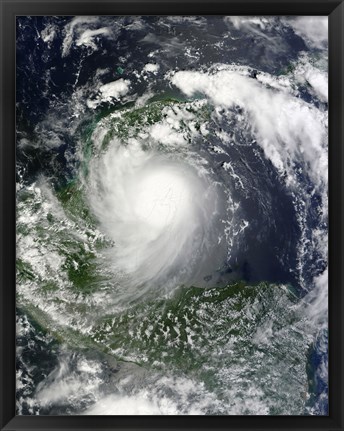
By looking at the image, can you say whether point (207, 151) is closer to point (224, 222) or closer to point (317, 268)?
point (224, 222)

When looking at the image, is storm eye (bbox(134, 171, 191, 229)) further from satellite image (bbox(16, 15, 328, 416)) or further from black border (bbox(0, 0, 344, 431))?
black border (bbox(0, 0, 344, 431))

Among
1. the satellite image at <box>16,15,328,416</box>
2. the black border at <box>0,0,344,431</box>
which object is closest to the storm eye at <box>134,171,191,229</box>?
the satellite image at <box>16,15,328,416</box>
